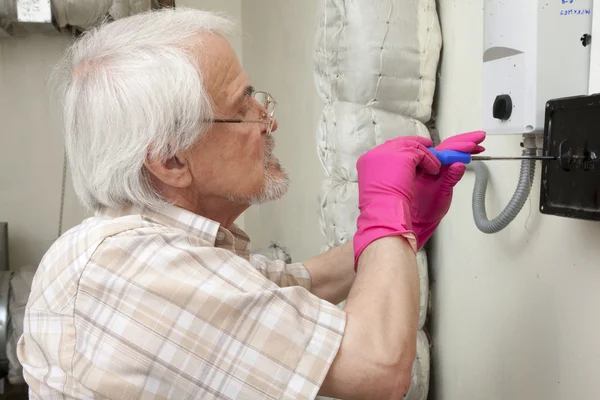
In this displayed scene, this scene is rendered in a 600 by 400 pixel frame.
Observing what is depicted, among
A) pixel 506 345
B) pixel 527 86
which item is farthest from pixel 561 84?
pixel 506 345

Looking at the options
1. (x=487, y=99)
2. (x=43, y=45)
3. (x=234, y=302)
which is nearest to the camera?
(x=234, y=302)

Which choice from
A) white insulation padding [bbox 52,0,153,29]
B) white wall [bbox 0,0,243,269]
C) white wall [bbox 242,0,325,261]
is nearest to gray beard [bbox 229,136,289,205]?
white wall [bbox 242,0,325,261]

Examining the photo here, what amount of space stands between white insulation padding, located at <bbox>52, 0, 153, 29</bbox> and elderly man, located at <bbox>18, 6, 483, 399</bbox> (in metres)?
1.19

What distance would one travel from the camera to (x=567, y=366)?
2.81ft

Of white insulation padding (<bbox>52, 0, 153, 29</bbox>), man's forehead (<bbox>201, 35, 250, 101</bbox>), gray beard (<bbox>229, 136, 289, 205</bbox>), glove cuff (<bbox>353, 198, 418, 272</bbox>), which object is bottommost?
glove cuff (<bbox>353, 198, 418, 272</bbox>)

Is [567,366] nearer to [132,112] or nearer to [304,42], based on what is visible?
[132,112]

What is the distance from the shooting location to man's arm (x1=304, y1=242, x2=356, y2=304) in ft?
3.76

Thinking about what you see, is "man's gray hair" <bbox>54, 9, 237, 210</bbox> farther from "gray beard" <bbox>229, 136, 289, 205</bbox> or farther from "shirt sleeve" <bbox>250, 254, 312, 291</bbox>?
"shirt sleeve" <bbox>250, 254, 312, 291</bbox>

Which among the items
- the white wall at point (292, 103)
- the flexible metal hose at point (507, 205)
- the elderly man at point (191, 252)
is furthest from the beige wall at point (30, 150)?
the flexible metal hose at point (507, 205)

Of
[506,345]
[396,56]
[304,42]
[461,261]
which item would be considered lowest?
[506,345]

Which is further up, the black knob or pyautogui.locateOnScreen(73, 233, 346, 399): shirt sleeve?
the black knob

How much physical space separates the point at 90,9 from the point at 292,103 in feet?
2.87

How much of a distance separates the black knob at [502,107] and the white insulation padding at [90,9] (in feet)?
5.24

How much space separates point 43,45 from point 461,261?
2230mm
